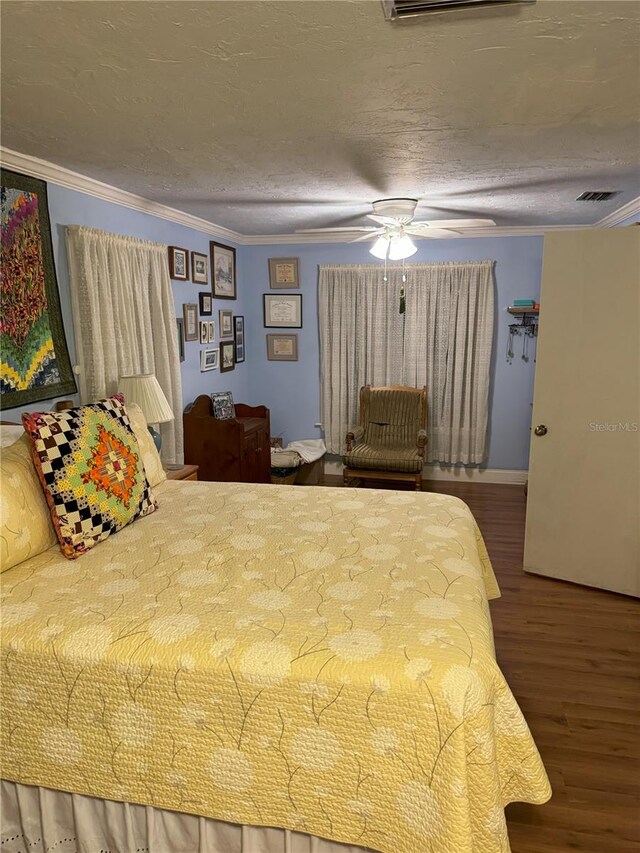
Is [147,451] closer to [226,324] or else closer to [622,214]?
[226,324]

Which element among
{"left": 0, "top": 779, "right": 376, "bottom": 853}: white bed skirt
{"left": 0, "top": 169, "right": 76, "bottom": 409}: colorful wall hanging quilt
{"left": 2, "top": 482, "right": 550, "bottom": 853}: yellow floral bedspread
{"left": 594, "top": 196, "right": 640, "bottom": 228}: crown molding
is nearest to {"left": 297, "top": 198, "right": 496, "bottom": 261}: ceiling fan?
{"left": 594, "top": 196, "right": 640, "bottom": 228}: crown molding

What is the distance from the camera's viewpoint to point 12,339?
2826 mm

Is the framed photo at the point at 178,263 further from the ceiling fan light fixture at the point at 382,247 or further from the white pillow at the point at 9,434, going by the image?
the white pillow at the point at 9,434

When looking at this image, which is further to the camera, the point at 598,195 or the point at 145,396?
the point at 598,195

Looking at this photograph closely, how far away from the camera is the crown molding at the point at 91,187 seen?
280 cm

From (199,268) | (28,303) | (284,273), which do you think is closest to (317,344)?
(284,273)

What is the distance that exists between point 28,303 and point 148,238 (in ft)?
4.48

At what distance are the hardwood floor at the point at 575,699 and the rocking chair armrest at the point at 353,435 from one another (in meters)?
1.70

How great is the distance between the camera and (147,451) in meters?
2.82

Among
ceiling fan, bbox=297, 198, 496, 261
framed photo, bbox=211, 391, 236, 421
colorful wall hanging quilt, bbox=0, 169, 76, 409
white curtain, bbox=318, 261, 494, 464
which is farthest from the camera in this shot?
white curtain, bbox=318, 261, 494, 464

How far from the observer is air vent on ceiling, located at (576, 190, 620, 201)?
3.68m

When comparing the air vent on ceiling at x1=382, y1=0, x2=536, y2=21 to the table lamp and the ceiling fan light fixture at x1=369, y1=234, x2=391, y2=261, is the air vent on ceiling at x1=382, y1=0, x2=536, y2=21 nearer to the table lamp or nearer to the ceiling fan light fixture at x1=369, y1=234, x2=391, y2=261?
the table lamp

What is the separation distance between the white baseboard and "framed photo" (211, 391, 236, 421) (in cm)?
207

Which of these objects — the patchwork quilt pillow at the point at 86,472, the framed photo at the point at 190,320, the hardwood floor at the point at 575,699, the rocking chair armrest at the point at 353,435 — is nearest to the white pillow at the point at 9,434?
the patchwork quilt pillow at the point at 86,472
